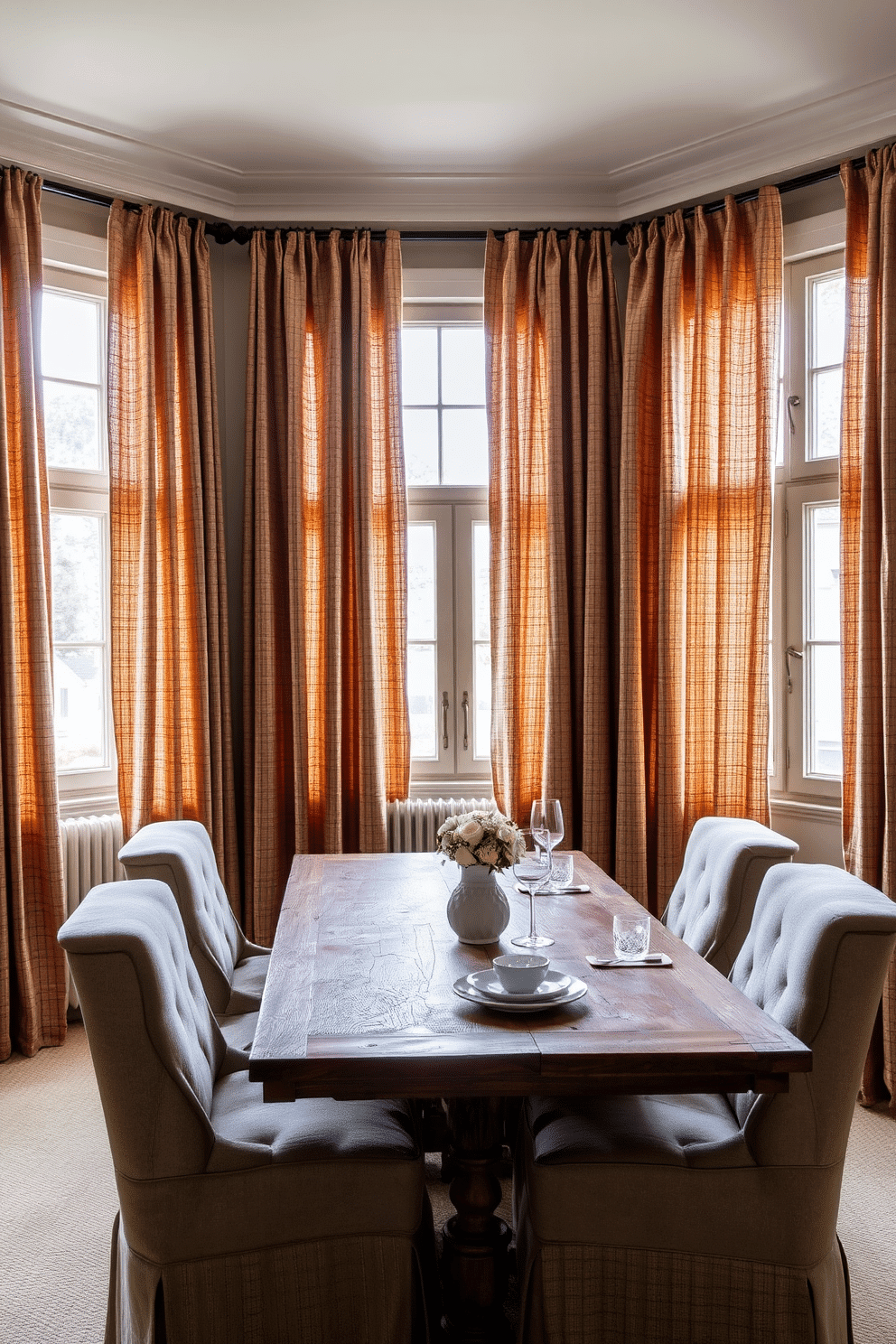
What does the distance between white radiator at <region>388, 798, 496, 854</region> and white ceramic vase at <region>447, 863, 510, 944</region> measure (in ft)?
5.79

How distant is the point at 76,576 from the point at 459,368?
1.71m

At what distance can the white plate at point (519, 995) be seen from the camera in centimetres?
171

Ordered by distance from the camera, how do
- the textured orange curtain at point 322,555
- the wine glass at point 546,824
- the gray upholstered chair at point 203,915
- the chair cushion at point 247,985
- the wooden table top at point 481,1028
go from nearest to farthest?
the wooden table top at point 481,1028 → the wine glass at point 546,824 → the gray upholstered chair at point 203,915 → the chair cushion at point 247,985 → the textured orange curtain at point 322,555

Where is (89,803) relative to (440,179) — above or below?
below

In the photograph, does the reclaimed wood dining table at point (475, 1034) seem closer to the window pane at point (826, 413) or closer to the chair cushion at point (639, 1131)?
the chair cushion at point (639, 1131)

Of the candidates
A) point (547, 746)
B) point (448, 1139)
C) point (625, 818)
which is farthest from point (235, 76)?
point (448, 1139)

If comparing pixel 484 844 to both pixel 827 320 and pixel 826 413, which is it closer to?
pixel 826 413

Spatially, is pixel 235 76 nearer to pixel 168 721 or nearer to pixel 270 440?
pixel 270 440

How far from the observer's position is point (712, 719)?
3.71m

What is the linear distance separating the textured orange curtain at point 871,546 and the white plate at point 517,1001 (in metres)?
1.70

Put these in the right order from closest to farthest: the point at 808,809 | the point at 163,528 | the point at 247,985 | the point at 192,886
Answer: the point at 192,886
the point at 247,985
the point at 808,809
the point at 163,528

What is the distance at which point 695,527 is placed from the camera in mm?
3707

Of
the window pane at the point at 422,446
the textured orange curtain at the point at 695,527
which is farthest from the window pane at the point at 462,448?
the textured orange curtain at the point at 695,527

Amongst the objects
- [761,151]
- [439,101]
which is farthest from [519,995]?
[761,151]
